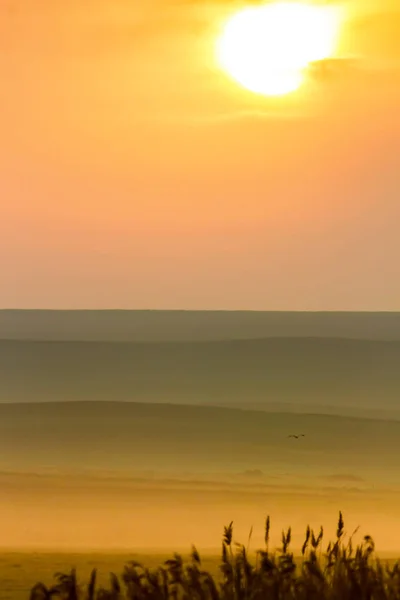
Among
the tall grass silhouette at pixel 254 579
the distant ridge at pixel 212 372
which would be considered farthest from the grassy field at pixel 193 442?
the tall grass silhouette at pixel 254 579

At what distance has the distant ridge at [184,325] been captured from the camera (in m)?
1.59

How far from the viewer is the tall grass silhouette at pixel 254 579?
144 centimetres

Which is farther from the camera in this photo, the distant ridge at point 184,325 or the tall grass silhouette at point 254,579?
the distant ridge at point 184,325

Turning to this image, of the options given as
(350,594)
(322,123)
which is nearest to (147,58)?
(322,123)

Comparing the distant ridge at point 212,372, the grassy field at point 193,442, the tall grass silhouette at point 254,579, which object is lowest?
the tall grass silhouette at point 254,579

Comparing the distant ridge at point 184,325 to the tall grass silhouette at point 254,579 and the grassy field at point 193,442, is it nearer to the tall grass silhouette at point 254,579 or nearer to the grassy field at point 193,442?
the grassy field at point 193,442

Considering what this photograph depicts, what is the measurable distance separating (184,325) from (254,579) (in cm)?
51

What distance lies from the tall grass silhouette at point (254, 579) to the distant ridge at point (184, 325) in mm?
396

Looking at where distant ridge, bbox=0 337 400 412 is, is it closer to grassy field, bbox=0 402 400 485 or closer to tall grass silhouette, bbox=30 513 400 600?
grassy field, bbox=0 402 400 485

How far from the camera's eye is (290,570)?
146cm

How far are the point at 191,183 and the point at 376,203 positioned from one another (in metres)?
0.39

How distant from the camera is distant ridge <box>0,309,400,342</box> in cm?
159

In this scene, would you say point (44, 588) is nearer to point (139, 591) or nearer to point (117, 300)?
point (139, 591)

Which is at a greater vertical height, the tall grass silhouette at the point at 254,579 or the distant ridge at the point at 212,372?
the distant ridge at the point at 212,372
